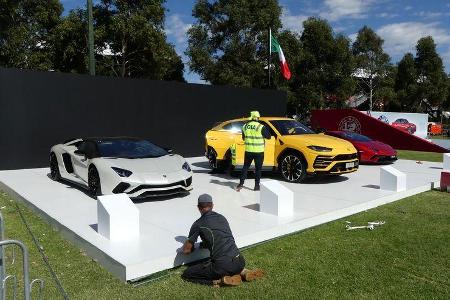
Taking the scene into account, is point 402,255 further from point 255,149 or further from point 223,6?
point 223,6

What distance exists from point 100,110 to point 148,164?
6316 mm

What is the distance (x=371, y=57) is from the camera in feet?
160

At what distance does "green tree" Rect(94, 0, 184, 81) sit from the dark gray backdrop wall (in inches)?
518

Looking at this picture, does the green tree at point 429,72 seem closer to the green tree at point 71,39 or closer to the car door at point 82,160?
the green tree at point 71,39

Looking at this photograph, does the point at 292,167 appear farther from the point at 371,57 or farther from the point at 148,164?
the point at 371,57

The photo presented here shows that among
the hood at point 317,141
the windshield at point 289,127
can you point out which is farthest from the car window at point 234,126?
the hood at point 317,141

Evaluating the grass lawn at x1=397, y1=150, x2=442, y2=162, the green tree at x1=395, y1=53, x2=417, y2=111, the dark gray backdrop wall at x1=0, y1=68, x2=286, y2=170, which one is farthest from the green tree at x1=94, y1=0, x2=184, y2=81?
the green tree at x1=395, y1=53, x2=417, y2=111

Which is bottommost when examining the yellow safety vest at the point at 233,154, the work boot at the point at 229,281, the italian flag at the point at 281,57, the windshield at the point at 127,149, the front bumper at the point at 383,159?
the work boot at the point at 229,281

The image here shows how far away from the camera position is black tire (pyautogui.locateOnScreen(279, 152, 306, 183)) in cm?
955

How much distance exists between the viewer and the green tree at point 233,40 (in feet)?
103

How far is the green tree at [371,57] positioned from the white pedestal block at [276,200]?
4434 cm

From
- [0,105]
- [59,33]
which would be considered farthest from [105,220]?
[59,33]

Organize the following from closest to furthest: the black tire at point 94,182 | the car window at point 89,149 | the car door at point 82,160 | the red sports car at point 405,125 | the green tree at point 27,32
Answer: the black tire at point 94,182
the car window at point 89,149
the car door at point 82,160
the green tree at point 27,32
the red sports car at point 405,125

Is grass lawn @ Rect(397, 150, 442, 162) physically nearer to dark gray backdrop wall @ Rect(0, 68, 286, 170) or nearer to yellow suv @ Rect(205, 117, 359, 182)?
dark gray backdrop wall @ Rect(0, 68, 286, 170)
